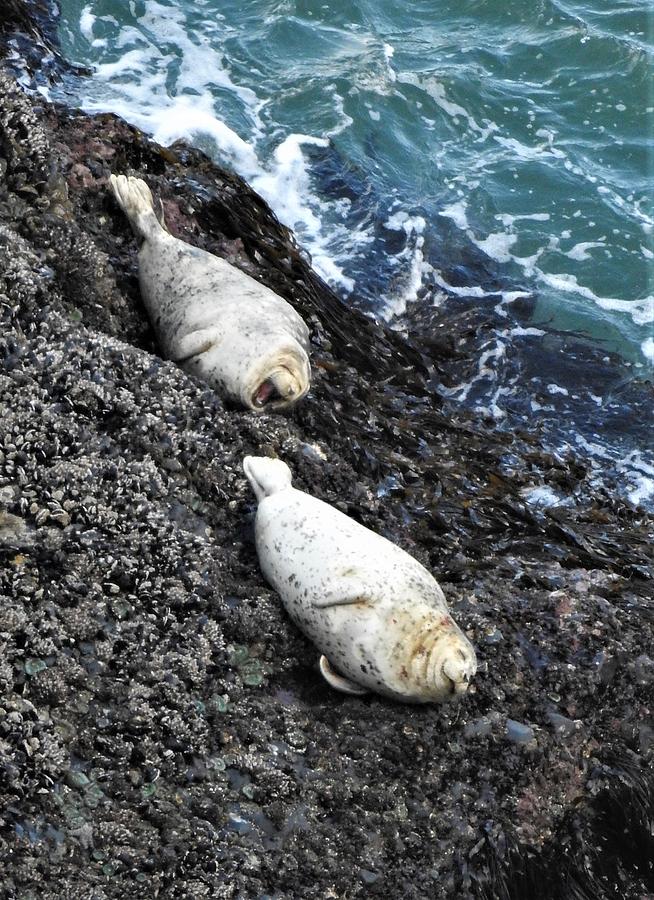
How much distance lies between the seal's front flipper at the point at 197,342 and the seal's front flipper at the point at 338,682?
1.87 meters

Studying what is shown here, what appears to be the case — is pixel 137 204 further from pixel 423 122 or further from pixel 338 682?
pixel 423 122

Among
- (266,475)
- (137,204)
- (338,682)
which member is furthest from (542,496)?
(137,204)

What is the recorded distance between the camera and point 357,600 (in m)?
4.13

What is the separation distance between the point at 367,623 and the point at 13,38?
19.8ft

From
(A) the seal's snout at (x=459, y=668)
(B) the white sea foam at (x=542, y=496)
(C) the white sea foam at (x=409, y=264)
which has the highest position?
(A) the seal's snout at (x=459, y=668)

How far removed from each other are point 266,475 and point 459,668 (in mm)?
1213

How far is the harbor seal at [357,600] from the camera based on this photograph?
13.0 ft

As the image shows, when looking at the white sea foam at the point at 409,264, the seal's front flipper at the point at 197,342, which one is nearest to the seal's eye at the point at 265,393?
the seal's front flipper at the point at 197,342

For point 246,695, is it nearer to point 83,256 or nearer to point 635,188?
point 83,256

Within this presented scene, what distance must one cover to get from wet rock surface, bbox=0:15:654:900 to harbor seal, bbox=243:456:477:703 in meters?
0.11

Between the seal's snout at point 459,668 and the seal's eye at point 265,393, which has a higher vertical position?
the seal's snout at point 459,668

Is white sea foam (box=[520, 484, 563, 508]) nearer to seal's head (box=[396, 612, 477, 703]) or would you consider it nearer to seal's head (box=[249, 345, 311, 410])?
seal's head (box=[249, 345, 311, 410])

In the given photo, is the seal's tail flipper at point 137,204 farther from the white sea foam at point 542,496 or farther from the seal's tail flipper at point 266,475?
the white sea foam at point 542,496

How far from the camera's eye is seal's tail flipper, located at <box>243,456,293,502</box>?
177 inches
